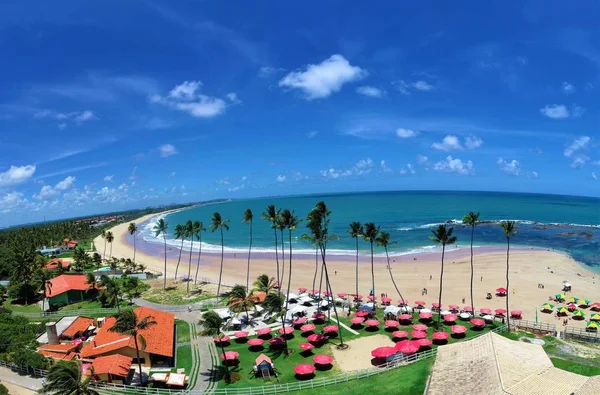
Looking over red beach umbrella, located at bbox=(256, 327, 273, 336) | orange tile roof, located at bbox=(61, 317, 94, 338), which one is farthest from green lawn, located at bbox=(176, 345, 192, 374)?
orange tile roof, located at bbox=(61, 317, 94, 338)

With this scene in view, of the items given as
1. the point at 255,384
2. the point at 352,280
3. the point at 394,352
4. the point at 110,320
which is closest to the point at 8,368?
the point at 110,320

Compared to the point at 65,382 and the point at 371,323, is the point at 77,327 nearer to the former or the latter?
the point at 65,382

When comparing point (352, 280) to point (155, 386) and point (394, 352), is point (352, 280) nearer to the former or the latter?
point (394, 352)

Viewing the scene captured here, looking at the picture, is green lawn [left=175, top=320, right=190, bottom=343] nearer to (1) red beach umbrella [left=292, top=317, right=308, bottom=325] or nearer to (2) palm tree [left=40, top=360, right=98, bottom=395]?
(1) red beach umbrella [left=292, top=317, right=308, bottom=325]

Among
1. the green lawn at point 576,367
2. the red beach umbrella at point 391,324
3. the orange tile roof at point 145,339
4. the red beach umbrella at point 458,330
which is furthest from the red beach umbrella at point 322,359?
the green lawn at point 576,367

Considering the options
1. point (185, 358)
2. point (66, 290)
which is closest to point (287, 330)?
point (185, 358)

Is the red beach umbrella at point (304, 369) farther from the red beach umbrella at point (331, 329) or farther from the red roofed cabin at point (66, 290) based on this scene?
the red roofed cabin at point (66, 290)

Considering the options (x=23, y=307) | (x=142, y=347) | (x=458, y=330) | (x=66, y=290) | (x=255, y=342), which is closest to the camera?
(x=142, y=347)

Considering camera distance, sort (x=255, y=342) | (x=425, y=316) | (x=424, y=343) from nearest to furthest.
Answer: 1. (x=424, y=343)
2. (x=255, y=342)
3. (x=425, y=316)
